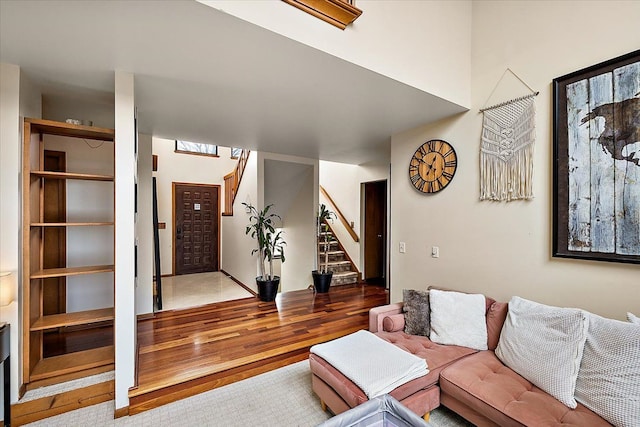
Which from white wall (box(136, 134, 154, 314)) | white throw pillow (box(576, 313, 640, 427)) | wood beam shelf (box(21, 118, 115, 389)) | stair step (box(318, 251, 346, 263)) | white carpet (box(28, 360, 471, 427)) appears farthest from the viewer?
stair step (box(318, 251, 346, 263))

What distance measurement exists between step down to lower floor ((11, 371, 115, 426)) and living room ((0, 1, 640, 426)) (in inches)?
4.9

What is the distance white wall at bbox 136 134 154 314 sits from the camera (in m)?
3.54

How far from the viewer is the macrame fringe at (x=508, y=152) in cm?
238

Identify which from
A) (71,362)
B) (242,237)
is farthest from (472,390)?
(242,237)

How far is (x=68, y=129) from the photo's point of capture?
2270 millimetres

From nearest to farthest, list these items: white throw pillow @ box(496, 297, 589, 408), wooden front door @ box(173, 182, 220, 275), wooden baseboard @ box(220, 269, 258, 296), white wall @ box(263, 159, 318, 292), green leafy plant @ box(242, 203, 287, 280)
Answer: white throw pillow @ box(496, 297, 589, 408) < green leafy plant @ box(242, 203, 287, 280) < wooden baseboard @ box(220, 269, 258, 296) < white wall @ box(263, 159, 318, 292) < wooden front door @ box(173, 182, 220, 275)

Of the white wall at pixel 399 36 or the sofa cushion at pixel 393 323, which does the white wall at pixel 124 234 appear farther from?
the sofa cushion at pixel 393 323

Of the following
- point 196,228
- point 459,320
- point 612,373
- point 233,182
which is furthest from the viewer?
point 196,228

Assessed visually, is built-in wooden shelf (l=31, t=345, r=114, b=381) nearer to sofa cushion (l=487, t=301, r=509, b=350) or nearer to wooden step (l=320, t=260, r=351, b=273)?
sofa cushion (l=487, t=301, r=509, b=350)

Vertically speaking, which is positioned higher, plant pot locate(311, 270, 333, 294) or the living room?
the living room

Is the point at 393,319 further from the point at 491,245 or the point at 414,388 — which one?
the point at 491,245

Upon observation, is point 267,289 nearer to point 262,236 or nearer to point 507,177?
point 262,236

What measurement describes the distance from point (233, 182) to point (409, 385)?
523 cm

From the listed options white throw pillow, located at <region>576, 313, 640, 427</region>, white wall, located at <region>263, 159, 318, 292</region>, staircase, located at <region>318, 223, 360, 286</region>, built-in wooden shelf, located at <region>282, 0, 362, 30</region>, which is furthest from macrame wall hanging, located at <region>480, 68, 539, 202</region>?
white wall, located at <region>263, 159, 318, 292</region>
